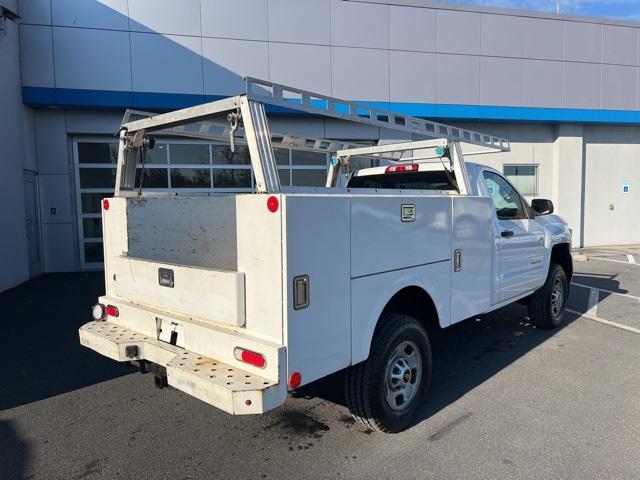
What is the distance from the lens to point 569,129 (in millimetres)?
14875

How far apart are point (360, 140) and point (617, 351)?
29.7 ft

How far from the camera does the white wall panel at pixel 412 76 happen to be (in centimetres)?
1290

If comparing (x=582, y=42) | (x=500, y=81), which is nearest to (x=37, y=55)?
(x=500, y=81)

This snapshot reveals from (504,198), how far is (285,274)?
353 centimetres

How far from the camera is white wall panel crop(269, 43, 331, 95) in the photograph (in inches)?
475

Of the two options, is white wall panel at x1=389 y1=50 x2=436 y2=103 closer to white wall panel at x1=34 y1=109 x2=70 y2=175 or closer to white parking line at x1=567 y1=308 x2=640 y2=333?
white parking line at x1=567 y1=308 x2=640 y2=333

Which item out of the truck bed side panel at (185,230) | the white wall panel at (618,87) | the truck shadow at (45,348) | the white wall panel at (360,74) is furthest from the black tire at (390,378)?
the white wall panel at (618,87)

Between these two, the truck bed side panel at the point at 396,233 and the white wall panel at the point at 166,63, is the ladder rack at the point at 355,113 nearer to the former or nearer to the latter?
the truck bed side panel at the point at 396,233

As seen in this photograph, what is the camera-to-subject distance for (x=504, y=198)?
17.0 feet

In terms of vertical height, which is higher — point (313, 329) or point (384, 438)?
point (313, 329)

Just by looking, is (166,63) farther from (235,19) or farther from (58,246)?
(58,246)

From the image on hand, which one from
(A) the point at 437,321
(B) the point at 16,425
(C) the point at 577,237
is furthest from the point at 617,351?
(C) the point at 577,237

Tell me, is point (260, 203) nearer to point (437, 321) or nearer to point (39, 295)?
point (437, 321)

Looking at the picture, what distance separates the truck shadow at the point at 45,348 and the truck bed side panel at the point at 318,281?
2.89m
